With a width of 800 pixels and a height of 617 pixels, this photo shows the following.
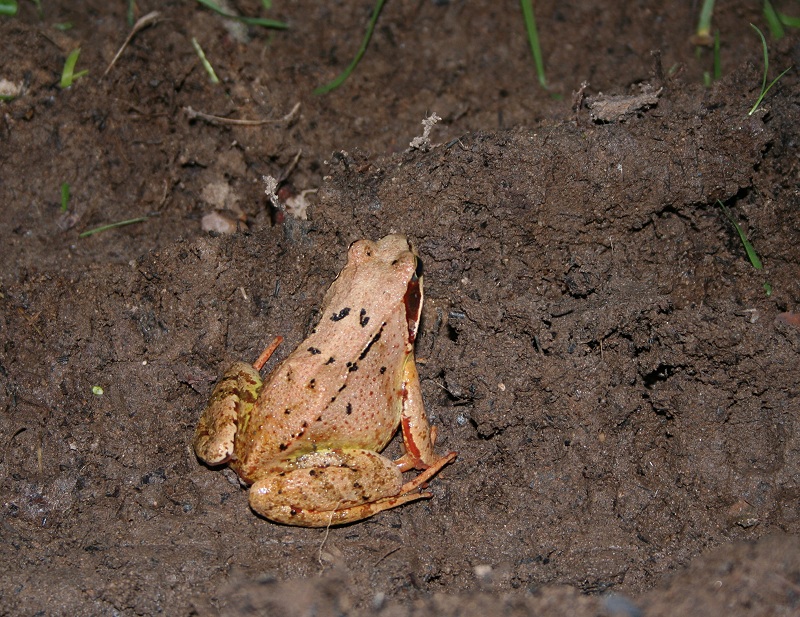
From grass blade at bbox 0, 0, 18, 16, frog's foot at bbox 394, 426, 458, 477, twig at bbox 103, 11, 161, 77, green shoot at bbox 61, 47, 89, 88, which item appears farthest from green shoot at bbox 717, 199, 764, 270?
grass blade at bbox 0, 0, 18, 16

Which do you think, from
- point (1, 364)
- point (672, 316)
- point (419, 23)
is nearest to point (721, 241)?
point (672, 316)

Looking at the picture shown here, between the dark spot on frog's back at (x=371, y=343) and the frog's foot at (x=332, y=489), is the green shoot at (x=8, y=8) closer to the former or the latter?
the dark spot on frog's back at (x=371, y=343)

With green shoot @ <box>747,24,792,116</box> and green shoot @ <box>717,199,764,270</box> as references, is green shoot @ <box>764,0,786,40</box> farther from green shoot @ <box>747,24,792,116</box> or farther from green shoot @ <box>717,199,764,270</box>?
green shoot @ <box>717,199,764,270</box>

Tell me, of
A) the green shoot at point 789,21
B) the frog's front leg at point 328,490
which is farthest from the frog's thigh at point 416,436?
the green shoot at point 789,21

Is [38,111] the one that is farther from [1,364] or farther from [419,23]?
[419,23]

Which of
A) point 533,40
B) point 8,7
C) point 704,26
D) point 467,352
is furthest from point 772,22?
point 8,7

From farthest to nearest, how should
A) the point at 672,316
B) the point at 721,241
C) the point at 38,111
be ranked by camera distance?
1. the point at 38,111
2. the point at 721,241
3. the point at 672,316

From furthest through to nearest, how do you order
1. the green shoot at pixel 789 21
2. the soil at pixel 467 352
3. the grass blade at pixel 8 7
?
the green shoot at pixel 789 21 < the grass blade at pixel 8 7 < the soil at pixel 467 352
